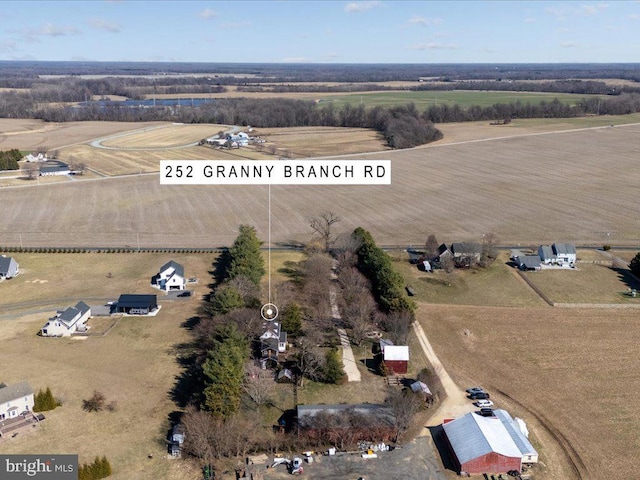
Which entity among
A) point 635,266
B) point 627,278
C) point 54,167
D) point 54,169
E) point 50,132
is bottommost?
point 627,278

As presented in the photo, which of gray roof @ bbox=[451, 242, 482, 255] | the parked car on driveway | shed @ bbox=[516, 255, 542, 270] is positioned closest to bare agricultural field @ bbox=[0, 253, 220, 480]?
the parked car on driveway

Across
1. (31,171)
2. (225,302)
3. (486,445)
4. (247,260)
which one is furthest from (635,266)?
(31,171)

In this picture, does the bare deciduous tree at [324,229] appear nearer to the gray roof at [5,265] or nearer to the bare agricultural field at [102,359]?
the bare agricultural field at [102,359]

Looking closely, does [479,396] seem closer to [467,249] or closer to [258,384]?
[258,384]

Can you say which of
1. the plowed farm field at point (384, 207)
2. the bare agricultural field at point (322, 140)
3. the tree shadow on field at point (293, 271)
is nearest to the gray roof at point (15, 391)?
the tree shadow on field at point (293, 271)

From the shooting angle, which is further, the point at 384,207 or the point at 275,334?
the point at 384,207

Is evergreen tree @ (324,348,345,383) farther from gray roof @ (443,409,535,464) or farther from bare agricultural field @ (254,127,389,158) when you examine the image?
bare agricultural field @ (254,127,389,158)
